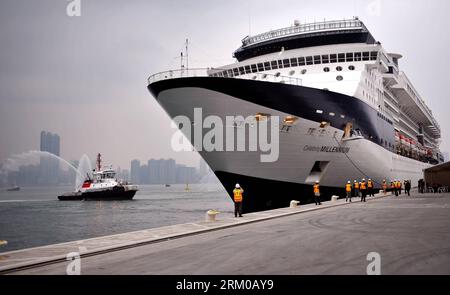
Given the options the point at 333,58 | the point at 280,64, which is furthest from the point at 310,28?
the point at 280,64

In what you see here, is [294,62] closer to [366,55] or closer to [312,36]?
[312,36]

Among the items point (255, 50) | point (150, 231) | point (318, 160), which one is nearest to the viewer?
point (150, 231)

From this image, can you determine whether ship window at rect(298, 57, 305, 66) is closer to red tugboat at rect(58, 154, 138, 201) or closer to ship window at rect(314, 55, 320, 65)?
ship window at rect(314, 55, 320, 65)

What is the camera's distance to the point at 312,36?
98.9ft

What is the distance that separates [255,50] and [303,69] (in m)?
5.25

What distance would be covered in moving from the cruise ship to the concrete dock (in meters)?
9.98

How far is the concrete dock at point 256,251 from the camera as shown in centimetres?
714

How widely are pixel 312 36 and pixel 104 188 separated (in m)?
56.6

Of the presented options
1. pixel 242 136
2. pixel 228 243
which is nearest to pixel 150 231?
pixel 228 243

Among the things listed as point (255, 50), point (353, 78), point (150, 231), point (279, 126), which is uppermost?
point (255, 50)

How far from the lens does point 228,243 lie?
10195 millimetres

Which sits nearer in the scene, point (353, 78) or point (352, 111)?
point (352, 111)

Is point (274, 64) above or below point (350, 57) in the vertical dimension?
below
